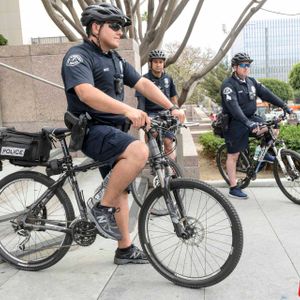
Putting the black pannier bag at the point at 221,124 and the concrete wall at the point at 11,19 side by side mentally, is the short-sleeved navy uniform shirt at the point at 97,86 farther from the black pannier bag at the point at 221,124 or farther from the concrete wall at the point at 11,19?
the concrete wall at the point at 11,19

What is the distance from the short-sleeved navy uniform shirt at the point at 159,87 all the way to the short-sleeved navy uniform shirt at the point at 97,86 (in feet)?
7.46

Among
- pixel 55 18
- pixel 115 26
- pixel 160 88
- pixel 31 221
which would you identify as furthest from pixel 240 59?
pixel 55 18

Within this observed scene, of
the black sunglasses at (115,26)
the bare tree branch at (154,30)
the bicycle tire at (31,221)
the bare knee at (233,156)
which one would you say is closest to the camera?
the black sunglasses at (115,26)

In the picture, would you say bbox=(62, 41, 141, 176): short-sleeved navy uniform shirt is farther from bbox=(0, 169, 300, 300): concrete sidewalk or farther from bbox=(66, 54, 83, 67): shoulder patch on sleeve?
bbox=(0, 169, 300, 300): concrete sidewalk

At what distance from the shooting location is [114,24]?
3162 millimetres

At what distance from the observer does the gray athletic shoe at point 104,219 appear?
3.28 m

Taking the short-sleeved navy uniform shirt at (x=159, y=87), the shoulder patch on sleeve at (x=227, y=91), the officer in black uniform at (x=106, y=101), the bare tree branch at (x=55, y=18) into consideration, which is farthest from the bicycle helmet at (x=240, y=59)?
the bare tree branch at (x=55, y=18)

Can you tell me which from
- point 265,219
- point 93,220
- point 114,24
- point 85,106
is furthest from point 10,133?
point 265,219

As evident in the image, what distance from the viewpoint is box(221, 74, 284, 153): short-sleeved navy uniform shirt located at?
5.46m

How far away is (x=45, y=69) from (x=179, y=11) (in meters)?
4.10

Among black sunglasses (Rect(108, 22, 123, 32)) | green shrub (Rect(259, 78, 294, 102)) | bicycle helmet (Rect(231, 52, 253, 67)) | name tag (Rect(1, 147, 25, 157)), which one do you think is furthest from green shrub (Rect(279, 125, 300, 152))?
green shrub (Rect(259, 78, 294, 102))

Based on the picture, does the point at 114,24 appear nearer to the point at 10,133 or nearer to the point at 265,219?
the point at 10,133

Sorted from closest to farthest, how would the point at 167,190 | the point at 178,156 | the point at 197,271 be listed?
the point at 167,190 < the point at 197,271 < the point at 178,156

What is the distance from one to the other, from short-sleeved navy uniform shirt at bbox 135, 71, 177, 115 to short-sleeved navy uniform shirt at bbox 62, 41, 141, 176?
227 centimetres
